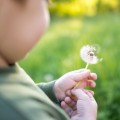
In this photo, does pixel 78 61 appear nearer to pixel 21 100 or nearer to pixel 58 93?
pixel 58 93

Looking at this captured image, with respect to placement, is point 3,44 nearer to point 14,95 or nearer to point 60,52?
point 14,95

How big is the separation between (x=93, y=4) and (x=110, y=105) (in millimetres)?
7566

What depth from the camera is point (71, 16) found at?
1008 cm

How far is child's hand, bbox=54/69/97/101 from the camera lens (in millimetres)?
1736

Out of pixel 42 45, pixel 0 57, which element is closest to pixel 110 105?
pixel 0 57

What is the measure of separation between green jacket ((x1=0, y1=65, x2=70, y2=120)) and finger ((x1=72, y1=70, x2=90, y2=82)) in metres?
0.18

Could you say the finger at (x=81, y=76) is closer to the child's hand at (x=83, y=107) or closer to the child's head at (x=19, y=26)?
the child's hand at (x=83, y=107)

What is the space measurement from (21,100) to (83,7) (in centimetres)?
888

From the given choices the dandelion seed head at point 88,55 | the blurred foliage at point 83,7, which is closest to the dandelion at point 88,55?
the dandelion seed head at point 88,55

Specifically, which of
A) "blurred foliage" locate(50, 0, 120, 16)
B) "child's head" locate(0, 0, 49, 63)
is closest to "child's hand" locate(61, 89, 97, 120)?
"child's head" locate(0, 0, 49, 63)

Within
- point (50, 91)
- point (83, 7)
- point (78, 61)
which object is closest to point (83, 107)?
point (50, 91)

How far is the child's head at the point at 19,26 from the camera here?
1.45 metres

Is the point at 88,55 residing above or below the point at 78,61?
above

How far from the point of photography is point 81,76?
68.3 inches
